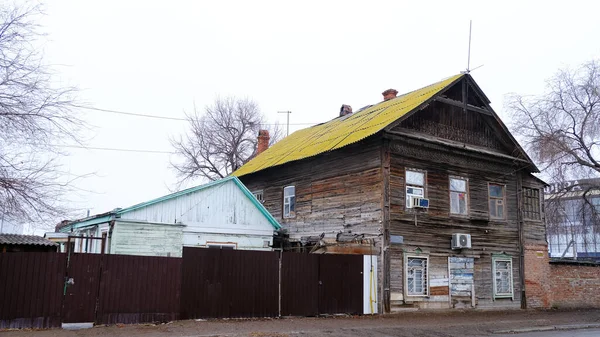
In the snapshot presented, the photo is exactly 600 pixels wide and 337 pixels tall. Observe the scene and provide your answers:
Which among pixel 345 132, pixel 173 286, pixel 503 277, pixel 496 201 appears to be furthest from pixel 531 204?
pixel 173 286

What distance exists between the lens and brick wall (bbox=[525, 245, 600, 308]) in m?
23.0

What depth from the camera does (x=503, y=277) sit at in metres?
22.3

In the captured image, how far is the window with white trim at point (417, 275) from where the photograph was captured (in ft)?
63.3

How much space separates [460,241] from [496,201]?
3685 mm

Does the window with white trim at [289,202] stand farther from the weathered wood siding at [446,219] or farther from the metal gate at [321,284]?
the metal gate at [321,284]

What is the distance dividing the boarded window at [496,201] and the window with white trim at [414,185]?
13.4 ft

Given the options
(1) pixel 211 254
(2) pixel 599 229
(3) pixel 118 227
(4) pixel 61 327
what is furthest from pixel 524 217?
(4) pixel 61 327

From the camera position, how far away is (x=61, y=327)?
42.9 feet

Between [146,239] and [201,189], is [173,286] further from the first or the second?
[201,189]

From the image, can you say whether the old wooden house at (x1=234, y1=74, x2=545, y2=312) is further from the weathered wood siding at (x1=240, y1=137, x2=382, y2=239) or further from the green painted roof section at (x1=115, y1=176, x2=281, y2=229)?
the green painted roof section at (x1=115, y1=176, x2=281, y2=229)

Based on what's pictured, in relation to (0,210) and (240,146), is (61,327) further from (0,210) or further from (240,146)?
(240,146)

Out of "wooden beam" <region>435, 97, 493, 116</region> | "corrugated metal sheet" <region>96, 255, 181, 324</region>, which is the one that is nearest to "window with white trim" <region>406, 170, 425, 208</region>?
"wooden beam" <region>435, 97, 493, 116</region>

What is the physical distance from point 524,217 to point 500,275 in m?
3.09

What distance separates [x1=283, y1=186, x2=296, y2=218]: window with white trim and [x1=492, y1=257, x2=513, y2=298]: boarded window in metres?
8.72
